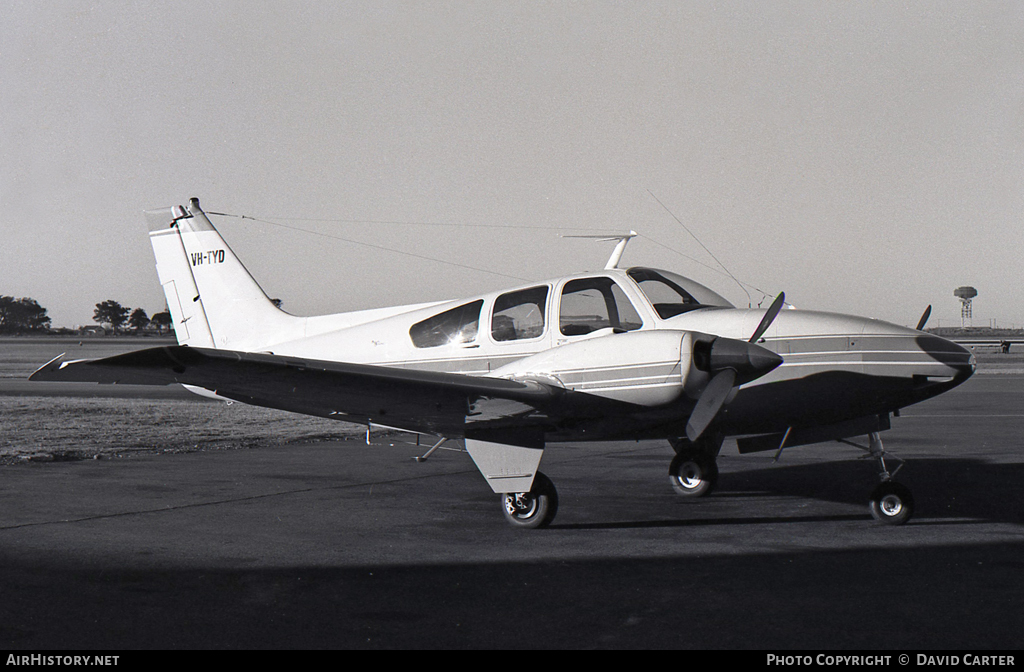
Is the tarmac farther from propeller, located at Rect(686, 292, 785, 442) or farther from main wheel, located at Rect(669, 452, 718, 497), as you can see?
propeller, located at Rect(686, 292, 785, 442)

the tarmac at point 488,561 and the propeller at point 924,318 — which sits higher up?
Answer: the propeller at point 924,318

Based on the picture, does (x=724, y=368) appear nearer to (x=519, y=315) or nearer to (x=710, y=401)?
(x=710, y=401)

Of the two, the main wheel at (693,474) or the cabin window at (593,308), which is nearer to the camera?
the cabin window at (593,308)

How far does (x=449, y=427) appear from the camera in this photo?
8242 millimetres

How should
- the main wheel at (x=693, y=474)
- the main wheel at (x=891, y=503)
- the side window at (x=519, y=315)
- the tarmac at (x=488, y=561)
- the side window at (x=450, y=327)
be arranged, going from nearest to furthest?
the tarmac at (x=488, y=561), the main wheel at (x=891, y=503), the side window at (x=519, y=315), the side window at (x=450, y=327), the main wheel at (x=693, y=474)

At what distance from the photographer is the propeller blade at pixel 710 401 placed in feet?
23.0

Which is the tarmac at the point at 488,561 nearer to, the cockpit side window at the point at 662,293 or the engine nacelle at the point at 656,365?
the engine nacelle at the point at 656,365

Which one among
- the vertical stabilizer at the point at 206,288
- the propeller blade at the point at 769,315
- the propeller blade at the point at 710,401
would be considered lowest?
the propeller blade at the point at 710,401

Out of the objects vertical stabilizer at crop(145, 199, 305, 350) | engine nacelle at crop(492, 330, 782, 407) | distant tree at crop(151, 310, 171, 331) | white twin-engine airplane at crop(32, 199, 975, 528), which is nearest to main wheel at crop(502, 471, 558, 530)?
white twin-engine airplane at crop(32, 199, 975, 528)

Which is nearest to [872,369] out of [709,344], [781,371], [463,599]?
[781,371]

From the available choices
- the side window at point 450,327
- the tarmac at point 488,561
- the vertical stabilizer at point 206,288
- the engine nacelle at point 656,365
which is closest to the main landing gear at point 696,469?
the tarmac at point 488,561

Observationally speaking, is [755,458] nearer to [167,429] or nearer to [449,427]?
[449,427]

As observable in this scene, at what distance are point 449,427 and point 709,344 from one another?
9.03 ft

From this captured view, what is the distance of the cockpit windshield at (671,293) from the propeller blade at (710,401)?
119 cm
